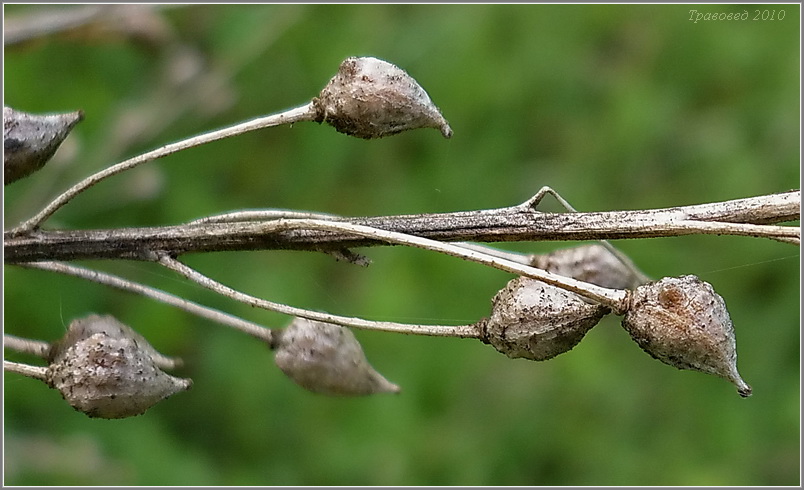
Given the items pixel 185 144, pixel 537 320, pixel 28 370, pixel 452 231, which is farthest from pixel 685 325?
pixel 28 370

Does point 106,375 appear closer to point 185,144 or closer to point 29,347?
point 29,347

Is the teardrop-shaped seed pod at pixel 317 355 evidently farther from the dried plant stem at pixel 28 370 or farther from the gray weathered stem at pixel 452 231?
the dried plant stem at pixel 28 370

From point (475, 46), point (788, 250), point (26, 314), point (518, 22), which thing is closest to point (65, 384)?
point (26, 314)

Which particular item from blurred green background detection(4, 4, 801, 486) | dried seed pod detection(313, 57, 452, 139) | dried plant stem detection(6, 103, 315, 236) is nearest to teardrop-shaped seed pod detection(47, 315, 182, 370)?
dried plant stem detection(6, 103, 315, 236)

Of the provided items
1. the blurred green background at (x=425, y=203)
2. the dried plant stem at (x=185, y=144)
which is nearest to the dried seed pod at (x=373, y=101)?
the dried plant stem at (x=185, y=144)

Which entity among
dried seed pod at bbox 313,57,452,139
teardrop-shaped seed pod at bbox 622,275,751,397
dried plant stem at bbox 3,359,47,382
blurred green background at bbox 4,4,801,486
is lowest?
blurred green background at bbox 4,4,801,486

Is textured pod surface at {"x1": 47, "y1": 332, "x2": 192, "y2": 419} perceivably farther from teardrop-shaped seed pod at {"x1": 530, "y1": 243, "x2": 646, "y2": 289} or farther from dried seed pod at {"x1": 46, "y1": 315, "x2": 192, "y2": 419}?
teardrop-shaped seed pod at {"x1": 530, "y1": 243, "x2": 646, "y2": 289}
